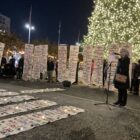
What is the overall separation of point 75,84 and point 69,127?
45.8 ft

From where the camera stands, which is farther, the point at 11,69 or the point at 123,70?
the point at 11,69

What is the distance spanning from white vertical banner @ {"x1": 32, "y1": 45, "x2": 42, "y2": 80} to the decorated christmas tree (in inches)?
336

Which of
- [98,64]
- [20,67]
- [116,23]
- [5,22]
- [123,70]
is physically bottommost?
[123,70]

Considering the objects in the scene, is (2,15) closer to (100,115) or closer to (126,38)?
(126,38)

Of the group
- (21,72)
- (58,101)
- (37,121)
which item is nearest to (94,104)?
(58,101)

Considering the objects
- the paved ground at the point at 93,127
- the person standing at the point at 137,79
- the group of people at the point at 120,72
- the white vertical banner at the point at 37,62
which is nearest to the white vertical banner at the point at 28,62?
the white vertical banner at the point at 37,62

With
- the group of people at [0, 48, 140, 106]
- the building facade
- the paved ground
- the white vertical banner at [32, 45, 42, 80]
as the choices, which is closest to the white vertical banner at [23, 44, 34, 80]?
the white vertical banner at [32, 45, 42, 80]

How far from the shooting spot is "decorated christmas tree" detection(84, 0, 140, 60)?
30188 mm

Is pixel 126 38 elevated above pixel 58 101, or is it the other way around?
pixel 126 38

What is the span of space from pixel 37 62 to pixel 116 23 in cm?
966

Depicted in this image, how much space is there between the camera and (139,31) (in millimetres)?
30062

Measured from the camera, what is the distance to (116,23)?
31000mm

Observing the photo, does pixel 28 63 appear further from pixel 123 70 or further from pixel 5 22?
pixel 5 22

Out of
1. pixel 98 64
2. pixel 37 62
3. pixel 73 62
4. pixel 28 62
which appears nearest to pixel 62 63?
pixel 73 62
